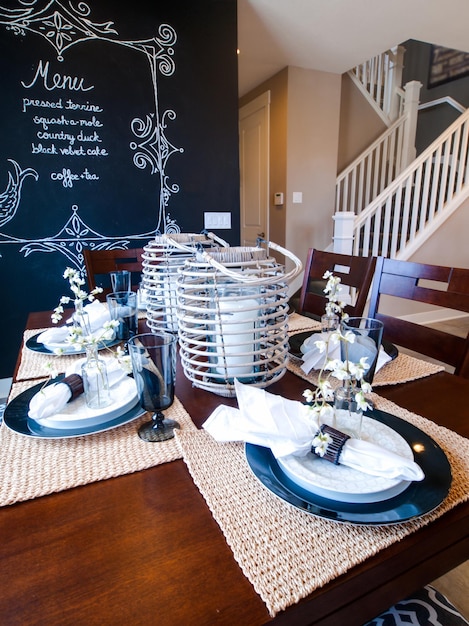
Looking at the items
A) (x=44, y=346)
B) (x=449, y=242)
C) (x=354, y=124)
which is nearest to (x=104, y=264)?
(x=44, y=346)

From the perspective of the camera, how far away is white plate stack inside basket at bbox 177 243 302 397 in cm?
71

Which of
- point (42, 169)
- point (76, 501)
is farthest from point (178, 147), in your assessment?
point (76, 501)

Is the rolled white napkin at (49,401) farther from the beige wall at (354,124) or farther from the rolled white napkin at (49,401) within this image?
the beige wall at (354,124)

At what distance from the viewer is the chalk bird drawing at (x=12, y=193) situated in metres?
2.12

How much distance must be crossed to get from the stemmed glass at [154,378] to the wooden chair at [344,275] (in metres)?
0.85

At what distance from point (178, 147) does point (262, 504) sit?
8.01ft

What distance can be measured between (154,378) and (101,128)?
216 cm

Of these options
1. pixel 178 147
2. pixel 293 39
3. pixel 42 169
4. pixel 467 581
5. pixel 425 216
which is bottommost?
pixel 467 581

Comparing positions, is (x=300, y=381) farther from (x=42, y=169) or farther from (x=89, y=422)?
(x=42, y=169)

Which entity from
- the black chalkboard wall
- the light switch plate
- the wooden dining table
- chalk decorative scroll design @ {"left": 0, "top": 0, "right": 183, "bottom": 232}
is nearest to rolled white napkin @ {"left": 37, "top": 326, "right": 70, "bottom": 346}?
the wooden dining table

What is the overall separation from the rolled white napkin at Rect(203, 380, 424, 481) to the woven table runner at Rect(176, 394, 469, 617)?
54mm

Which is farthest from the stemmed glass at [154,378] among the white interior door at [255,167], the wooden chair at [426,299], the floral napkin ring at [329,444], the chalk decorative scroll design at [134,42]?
the white interior door at [255,167]

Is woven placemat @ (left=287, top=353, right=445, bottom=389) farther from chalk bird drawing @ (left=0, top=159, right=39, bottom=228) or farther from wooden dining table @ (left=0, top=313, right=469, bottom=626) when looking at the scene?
chalk bird drawing @ (left=0, top=159, right=39, bottom=228)

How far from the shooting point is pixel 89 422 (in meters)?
0.67
